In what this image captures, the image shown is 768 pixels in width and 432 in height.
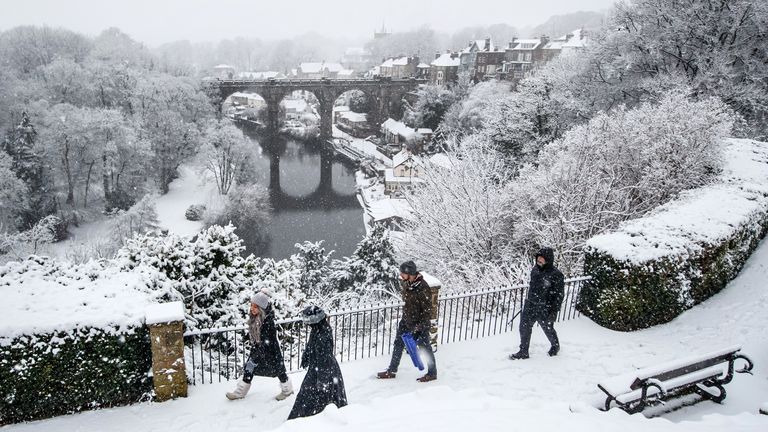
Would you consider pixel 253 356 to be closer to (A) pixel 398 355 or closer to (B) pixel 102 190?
(A) pixel 398 355

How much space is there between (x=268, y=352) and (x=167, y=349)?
1188 mm

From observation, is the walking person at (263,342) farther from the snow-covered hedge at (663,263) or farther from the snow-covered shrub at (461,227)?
the snow-covered shrub at (461,227)

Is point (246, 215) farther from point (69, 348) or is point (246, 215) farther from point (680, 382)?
point (680, 382)

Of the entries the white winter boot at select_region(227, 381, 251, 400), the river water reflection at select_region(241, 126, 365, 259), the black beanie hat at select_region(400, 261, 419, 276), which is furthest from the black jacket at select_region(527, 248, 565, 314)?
the river water reflection at select_region(241, 126, 365, 259)

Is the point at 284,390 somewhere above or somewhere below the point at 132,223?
above

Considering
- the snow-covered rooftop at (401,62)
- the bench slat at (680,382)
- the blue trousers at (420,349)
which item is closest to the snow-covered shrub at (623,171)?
the bench slat at (680,382)

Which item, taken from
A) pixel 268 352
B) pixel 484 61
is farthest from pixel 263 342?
pixel 484 61

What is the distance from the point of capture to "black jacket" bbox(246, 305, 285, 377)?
552 cm

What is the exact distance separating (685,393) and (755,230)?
18.1ft

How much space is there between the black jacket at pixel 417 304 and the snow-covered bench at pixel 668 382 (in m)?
2.03

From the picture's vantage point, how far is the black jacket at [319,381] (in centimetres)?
481

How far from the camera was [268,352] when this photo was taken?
5.55 metres

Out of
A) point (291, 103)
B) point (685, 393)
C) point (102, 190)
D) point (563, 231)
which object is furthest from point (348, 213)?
point (291, 103)

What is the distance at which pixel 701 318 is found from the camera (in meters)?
7.70
